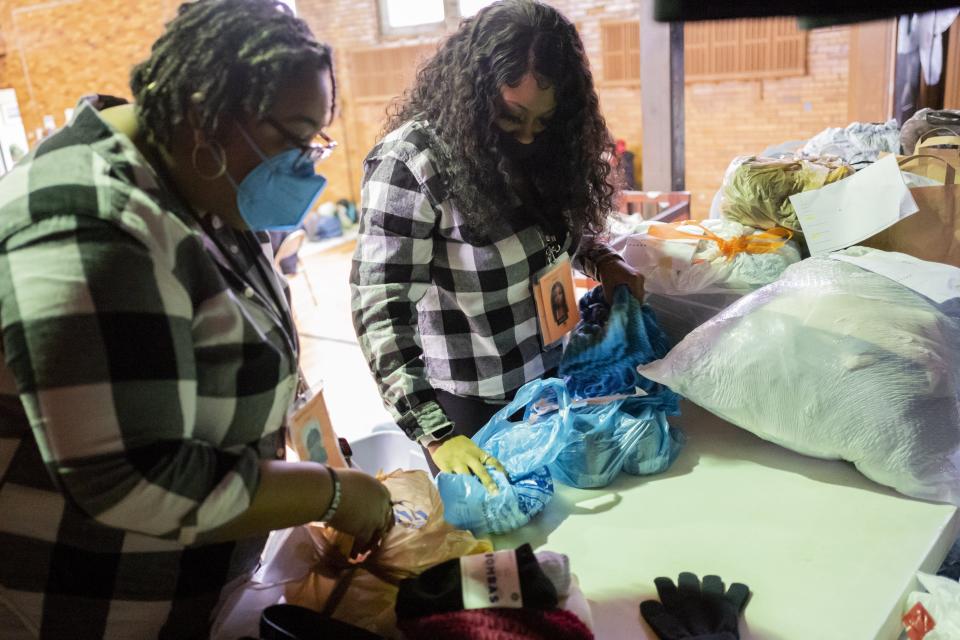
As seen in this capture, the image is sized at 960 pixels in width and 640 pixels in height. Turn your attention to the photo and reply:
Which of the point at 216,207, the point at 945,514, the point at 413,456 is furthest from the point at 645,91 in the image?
the point at 216,207

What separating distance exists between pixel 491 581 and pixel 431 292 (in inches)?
28.5

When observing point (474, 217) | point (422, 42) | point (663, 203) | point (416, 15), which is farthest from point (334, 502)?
point (416, 15)

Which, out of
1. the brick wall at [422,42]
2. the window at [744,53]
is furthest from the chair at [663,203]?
the window at [744,53]

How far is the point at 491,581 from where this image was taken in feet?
2.77

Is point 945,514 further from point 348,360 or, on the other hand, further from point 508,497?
point 348,360

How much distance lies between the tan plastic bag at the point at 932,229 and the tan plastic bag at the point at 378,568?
51.3 inches

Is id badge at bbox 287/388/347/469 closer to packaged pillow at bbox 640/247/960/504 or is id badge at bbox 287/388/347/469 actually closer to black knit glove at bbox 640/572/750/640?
black knit glove at bbox 640/572/750/640

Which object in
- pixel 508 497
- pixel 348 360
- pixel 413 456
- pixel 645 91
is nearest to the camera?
pixel 508 497

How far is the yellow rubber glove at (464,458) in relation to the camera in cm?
117

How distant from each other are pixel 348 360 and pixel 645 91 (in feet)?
9.73

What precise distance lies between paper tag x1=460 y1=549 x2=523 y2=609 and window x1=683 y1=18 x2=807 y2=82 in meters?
7.59

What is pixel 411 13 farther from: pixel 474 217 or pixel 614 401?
pixel 614 401

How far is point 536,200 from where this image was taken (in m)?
1.50

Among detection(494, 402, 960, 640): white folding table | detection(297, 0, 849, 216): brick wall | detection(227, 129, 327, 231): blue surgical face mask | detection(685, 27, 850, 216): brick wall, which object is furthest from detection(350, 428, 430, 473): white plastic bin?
detection(685, 27, 850, 216): brick wall
